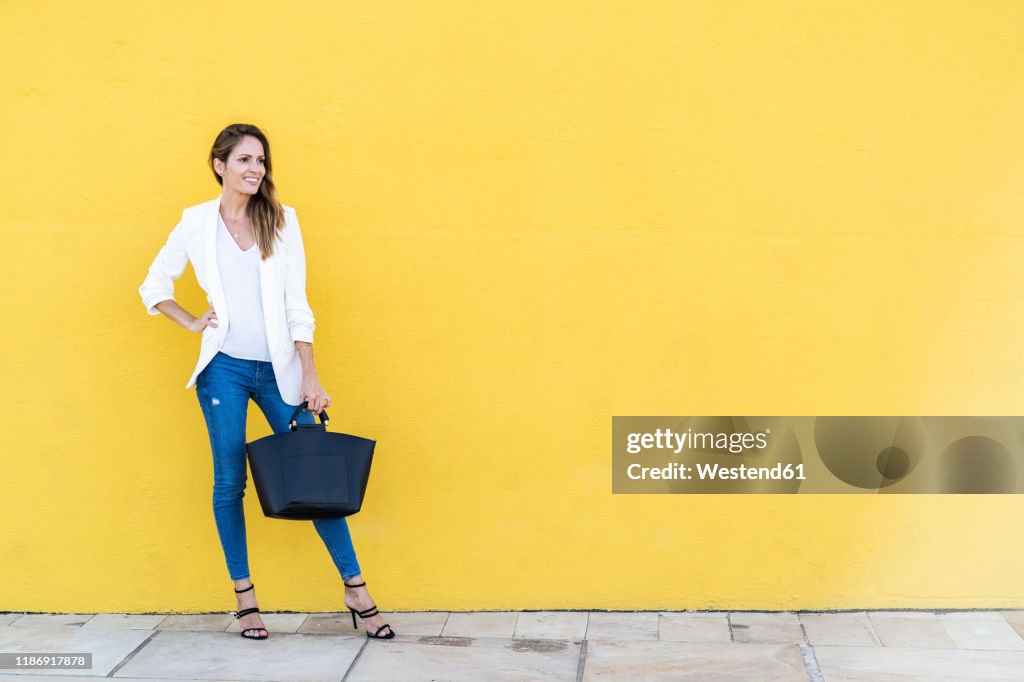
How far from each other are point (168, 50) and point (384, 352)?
124 cm

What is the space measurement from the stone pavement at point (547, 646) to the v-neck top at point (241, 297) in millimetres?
953

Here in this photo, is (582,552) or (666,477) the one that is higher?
(666,477)

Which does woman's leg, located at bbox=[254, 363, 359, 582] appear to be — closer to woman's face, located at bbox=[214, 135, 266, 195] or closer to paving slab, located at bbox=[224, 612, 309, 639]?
paving slab, located at bbox=[224, 612, 309, 639]

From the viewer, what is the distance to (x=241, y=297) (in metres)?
3.61

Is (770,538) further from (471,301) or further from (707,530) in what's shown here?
(471,301)

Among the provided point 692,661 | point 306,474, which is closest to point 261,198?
point 306,474

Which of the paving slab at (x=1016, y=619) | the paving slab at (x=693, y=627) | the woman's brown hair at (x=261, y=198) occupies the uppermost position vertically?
the woman's brown hair at (x=261, y=198)

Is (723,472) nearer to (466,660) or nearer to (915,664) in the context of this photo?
(915,664)

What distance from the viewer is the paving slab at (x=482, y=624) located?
3760mm

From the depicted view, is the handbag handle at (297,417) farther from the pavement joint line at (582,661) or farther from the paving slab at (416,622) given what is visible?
the pavement joint line at (582,661)

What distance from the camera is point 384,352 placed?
3.92 m

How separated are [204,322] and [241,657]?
3.41 feet

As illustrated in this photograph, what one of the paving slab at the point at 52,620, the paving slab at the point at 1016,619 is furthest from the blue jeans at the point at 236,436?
the paving slab at the point at 1016,619

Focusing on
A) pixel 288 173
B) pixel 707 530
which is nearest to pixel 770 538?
pixel 707 530
